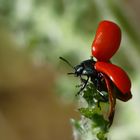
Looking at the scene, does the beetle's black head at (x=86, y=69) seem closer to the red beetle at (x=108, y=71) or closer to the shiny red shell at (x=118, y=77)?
the red beetle at (x=108, y=71)

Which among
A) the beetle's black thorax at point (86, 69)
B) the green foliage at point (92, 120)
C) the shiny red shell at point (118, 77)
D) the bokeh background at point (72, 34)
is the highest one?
the bokeh background at point (72, 34)

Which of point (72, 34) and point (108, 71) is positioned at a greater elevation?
point (72, 34)

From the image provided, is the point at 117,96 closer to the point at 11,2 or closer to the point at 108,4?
the point at 108,4

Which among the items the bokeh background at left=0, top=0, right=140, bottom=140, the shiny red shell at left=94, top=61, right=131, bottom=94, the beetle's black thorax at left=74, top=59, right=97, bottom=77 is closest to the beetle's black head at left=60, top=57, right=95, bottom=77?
the beetle's black thorax at left=74, top=59, right=97, bottom=77

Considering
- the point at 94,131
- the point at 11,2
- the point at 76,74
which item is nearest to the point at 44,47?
the point at 11,2

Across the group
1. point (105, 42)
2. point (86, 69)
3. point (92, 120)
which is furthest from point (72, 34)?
point (92, 120)

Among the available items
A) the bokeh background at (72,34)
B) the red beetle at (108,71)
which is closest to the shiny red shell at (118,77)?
the red beetle at (108,71)

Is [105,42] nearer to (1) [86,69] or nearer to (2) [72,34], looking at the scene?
(1) [86,69]

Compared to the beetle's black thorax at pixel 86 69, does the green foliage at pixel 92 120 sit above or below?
below

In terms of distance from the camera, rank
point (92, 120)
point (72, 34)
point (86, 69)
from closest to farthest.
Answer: point (92, 120) < point (86, 69) < point (72, 34)
